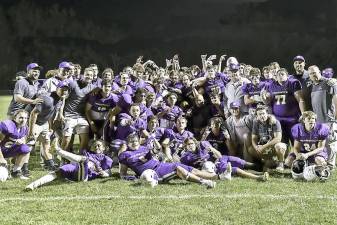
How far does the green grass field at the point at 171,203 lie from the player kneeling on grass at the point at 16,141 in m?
0.65

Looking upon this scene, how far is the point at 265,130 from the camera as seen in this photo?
921 cm

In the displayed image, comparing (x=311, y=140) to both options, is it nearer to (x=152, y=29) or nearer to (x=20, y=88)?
(x=20, y=88)

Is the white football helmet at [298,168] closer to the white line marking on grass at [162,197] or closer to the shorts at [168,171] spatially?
the white line marking on grass at [162,197]

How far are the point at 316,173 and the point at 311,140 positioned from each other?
73 cm

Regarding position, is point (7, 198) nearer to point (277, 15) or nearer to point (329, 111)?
point (329, 111)

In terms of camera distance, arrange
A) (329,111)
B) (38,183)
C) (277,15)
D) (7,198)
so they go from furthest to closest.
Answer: (277,15) < (329,111) < (38,183) < (7,198)

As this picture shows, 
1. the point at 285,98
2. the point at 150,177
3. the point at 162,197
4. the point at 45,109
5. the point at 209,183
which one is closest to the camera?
the point at 162,197

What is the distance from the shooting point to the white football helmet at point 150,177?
7.79 m

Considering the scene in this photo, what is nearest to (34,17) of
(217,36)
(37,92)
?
(217,36)

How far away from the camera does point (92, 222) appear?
5746 millimetres

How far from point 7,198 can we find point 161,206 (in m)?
2.33

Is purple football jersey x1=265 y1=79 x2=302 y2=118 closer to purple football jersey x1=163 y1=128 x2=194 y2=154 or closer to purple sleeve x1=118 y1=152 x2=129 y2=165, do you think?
purple football jersey x1=163 y1=128 x2=194 y2=154

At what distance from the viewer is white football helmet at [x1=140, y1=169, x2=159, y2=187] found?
25.6ft

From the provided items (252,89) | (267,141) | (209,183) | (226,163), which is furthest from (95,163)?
(252,89)
